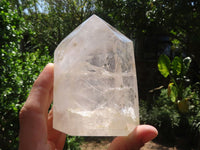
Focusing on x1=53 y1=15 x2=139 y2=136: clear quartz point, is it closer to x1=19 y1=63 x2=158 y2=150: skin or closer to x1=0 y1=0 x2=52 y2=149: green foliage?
x1=19 y1=63 x2=158 y2=150: skin

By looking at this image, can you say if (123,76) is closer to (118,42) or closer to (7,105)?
(118,42)

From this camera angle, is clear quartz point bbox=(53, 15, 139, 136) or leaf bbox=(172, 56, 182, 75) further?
leaf bbox=(172, 56, 182, 75)

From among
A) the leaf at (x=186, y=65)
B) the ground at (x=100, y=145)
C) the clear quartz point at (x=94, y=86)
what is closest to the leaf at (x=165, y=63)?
the leaf at (x=186, y=65)

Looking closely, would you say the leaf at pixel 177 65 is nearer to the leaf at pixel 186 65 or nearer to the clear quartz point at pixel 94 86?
the leaf at pixel 186 65

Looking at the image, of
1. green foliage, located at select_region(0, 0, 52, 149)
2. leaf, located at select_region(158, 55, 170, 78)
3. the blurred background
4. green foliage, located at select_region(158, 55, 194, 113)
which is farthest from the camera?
leaf, located at select_region(158, 55, 170, 78)

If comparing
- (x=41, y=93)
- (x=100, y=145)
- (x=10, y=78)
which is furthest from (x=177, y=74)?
(x=41, y=93)

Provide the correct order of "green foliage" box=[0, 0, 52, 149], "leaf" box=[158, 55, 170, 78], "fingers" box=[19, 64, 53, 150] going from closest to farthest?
1. "fingers" box=[19, 64, 53, 150]
2. "green foliage" box=[0, 0, 52, 149]
3. "leaf" box=[158, 55, 170, 78]

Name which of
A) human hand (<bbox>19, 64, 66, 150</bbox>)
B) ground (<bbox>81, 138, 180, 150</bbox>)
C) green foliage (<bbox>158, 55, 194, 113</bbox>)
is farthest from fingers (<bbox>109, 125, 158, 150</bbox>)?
green foliage (<bbox>158, 55, 194, 113</bbox>)

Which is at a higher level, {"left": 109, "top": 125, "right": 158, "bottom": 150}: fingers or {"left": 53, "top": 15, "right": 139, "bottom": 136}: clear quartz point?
{"left": 53, "top": 15, "right": 139, "bottom": 136}: clear quartz point

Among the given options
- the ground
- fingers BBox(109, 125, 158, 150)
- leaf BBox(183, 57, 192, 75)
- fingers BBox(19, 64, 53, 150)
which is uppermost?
leaf BBox(183, 57, 192, 75)
